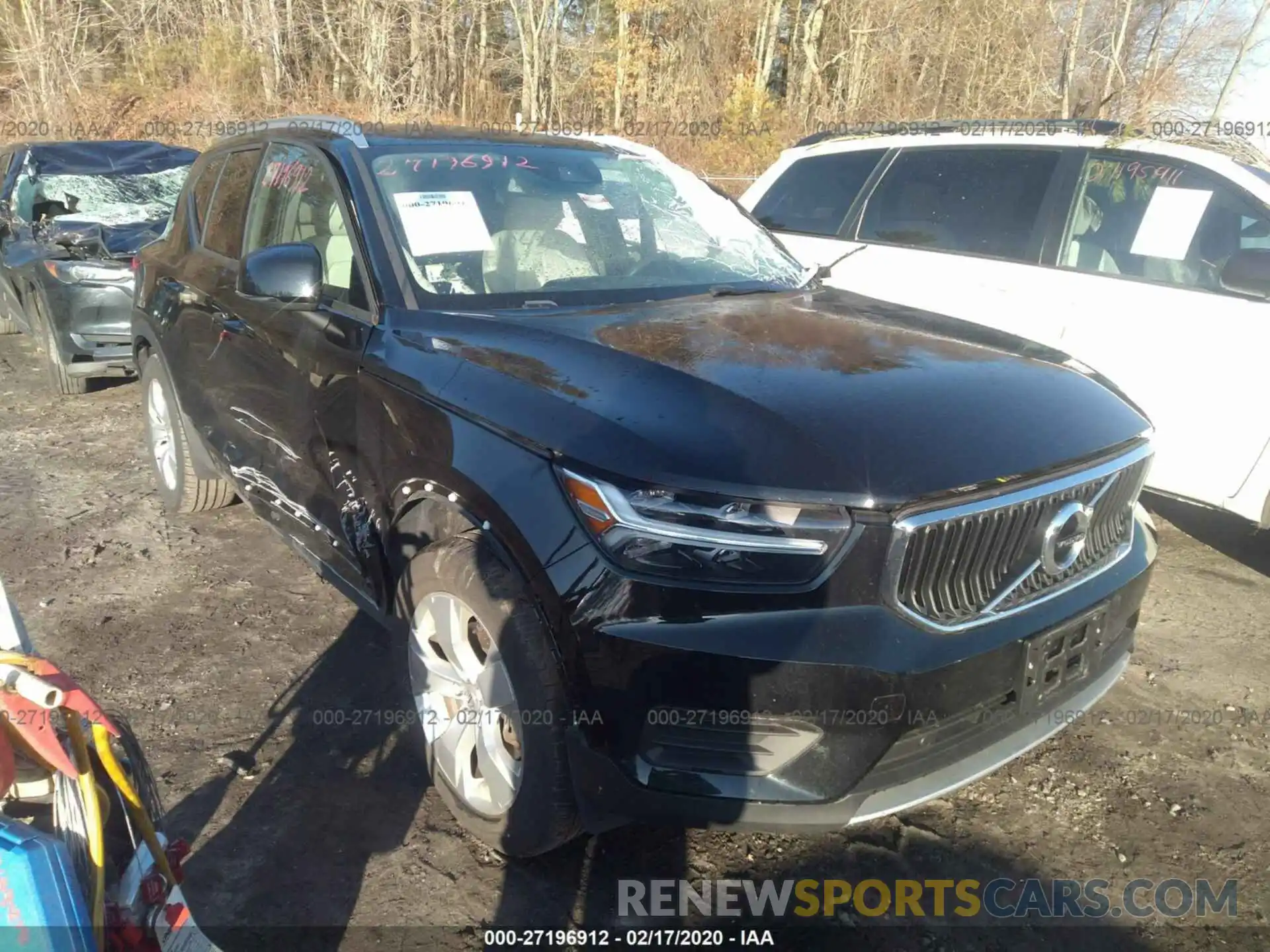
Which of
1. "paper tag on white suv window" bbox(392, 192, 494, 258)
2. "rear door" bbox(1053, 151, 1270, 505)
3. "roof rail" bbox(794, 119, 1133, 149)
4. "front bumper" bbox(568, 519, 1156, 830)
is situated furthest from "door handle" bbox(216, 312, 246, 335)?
"roof rail" bbox(794, 119, 1133, 149)

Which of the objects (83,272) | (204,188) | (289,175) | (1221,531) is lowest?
(1221,531)

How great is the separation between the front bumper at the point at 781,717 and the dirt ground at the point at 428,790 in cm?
53

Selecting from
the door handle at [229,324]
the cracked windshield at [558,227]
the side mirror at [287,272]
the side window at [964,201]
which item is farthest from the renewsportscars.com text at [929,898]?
the side window at [964,201]

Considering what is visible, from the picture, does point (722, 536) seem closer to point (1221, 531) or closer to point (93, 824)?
point (93, 824)

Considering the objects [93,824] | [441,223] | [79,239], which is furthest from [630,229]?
[79,239]

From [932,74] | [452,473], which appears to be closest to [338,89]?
[932,74]

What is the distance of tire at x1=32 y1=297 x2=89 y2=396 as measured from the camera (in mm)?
6641

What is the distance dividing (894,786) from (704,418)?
94 cm

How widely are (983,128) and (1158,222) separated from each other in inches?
49.6

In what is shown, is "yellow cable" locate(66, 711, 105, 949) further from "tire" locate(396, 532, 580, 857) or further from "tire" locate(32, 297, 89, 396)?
"tire" locate(32, 297, 89, 396)

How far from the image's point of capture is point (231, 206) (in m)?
4.10

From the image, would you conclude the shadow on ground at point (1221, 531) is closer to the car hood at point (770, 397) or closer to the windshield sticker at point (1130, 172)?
the windshield sticker at point (1130, 172)

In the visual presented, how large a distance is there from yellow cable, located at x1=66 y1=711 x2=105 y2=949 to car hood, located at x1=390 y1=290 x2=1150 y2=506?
1.09m

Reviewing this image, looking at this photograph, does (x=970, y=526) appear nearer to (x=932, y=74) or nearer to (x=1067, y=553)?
(x=1067, y=553)
